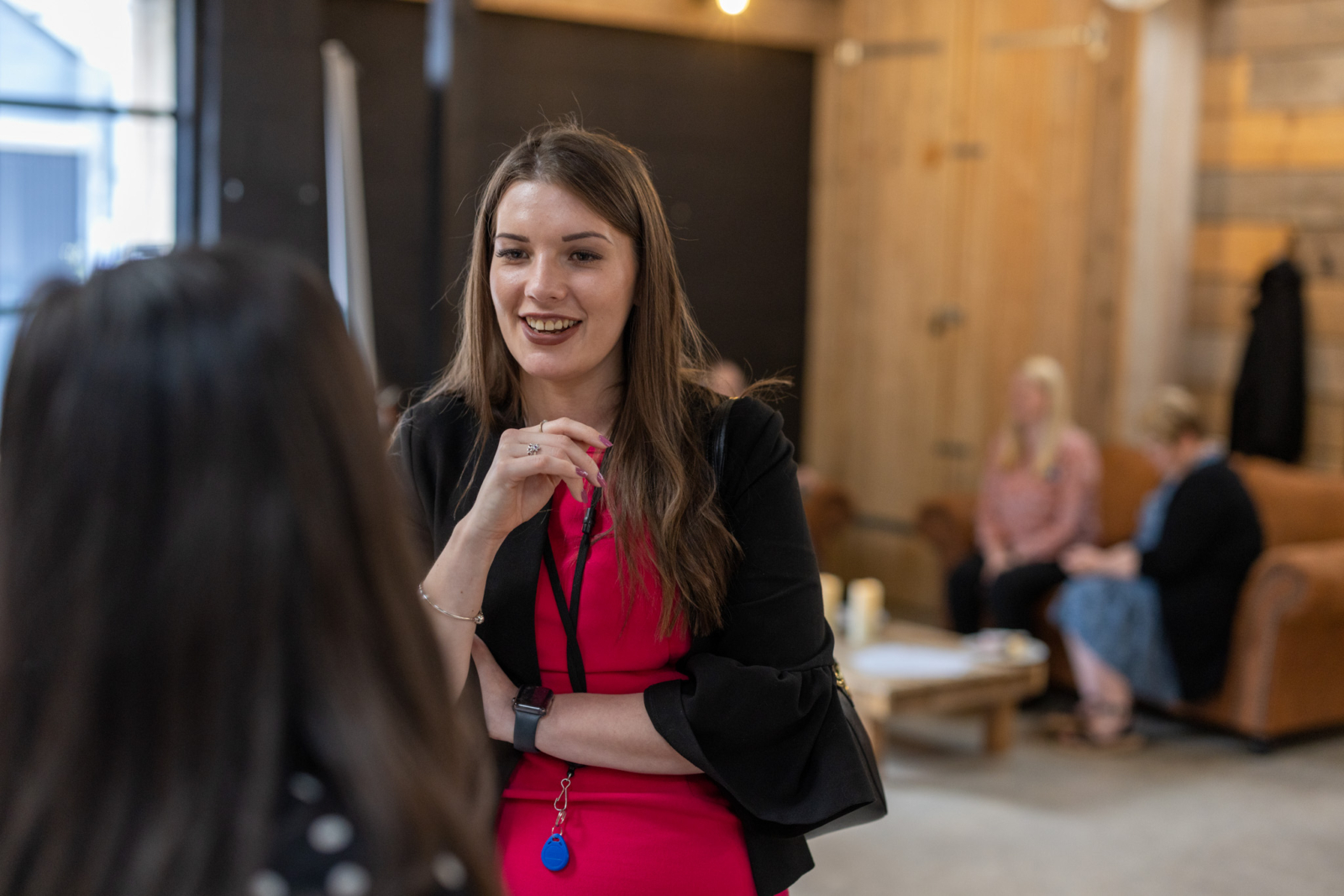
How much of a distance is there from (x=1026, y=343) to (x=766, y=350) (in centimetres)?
141

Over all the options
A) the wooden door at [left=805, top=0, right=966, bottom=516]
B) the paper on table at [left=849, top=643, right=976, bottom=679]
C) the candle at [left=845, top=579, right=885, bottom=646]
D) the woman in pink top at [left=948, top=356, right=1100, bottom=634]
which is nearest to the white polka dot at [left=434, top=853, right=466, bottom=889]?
the paper on table at [left=849, top=643, right=976, bottom=679]

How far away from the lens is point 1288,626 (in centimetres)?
450

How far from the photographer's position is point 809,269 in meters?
7.20

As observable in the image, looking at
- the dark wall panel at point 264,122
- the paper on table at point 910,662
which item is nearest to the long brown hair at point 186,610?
the paper on table at point 910,662

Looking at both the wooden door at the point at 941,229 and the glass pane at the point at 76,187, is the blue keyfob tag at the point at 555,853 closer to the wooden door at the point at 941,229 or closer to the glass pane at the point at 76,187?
the glass pane at the point at 76,187

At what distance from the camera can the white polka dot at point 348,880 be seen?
667 mm

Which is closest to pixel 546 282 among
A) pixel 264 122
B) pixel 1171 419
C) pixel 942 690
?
pixel 942 690

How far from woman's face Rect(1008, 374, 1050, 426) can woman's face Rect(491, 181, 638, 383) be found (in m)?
4.23

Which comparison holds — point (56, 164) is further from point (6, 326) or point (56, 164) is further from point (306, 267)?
point (306, 267)

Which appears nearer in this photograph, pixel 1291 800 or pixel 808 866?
pixel 808 866

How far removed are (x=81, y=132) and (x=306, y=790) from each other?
496cm

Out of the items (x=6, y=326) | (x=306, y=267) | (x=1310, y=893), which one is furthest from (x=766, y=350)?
(x=306, y=267)

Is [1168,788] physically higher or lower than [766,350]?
lower

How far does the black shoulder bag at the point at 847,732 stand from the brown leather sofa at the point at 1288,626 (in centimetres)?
358
